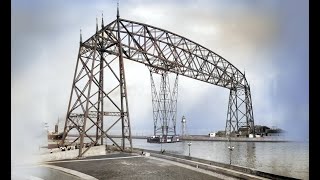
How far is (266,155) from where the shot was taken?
72.2 feet

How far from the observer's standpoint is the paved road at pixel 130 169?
27.9 ft

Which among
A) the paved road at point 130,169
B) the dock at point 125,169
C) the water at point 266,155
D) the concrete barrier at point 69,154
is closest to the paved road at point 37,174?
the dock at point 125,169

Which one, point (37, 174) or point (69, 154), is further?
point (69, 154)

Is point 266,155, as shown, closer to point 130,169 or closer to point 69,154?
point 130,169

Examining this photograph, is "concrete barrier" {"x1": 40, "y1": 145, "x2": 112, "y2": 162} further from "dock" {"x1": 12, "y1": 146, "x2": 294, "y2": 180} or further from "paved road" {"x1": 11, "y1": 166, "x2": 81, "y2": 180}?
"paved road" {"x1": 11, "y1": 166, "x2": 81, "y2": 180}

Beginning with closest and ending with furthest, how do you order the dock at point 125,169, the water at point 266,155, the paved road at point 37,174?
1. the paved road at point 37,174
2. the dock at point 125,169
3. the water at point 266,155

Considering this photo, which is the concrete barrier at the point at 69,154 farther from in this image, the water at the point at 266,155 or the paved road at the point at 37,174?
the water at the point at 266,155

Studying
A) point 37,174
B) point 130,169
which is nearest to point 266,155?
point 130,169

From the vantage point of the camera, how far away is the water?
13060mm

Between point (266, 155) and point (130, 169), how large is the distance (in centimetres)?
1501

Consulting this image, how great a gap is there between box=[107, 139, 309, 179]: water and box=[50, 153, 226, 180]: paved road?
12.4ft

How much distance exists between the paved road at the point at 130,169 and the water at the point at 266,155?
12.4 feet
